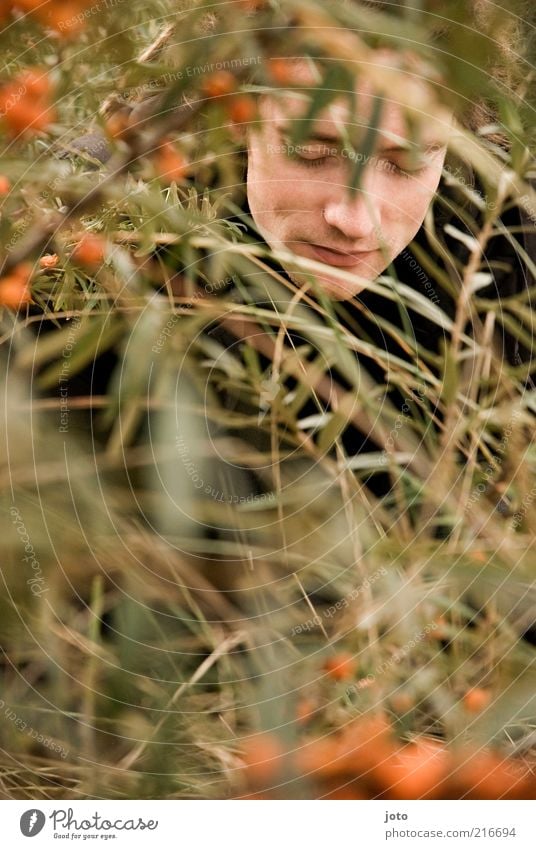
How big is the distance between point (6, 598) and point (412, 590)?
0.74 feet

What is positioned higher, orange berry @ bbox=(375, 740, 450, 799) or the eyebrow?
the eyebrow

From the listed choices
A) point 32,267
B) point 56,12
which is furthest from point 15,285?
point 56,12

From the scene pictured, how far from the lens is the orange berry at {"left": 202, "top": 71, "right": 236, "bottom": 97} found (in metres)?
0.41

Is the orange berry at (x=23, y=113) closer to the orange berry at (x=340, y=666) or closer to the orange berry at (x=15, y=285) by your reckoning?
the orange berry at (x=15, y=285)

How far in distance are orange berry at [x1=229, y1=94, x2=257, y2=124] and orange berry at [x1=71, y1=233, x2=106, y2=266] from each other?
9cm

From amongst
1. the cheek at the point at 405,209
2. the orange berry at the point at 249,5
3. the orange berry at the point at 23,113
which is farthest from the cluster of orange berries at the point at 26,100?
the cheek at the point at 405,209

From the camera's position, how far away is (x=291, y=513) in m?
0.49

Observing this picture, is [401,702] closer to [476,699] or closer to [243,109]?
[476,699]

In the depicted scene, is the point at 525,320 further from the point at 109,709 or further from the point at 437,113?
the point at 109,709

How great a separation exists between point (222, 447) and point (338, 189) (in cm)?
16

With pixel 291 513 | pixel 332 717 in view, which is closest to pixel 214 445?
pixel 291 513

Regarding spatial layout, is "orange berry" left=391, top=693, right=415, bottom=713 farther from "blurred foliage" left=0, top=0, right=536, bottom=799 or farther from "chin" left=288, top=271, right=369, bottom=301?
"chin" left=288, top=271, right=369, bottom=301

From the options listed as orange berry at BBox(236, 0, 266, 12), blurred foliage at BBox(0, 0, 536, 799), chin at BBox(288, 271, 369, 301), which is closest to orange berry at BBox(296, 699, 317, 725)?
blurred foliage at BBox(0, 0, 536, 799)

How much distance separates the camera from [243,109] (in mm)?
431
